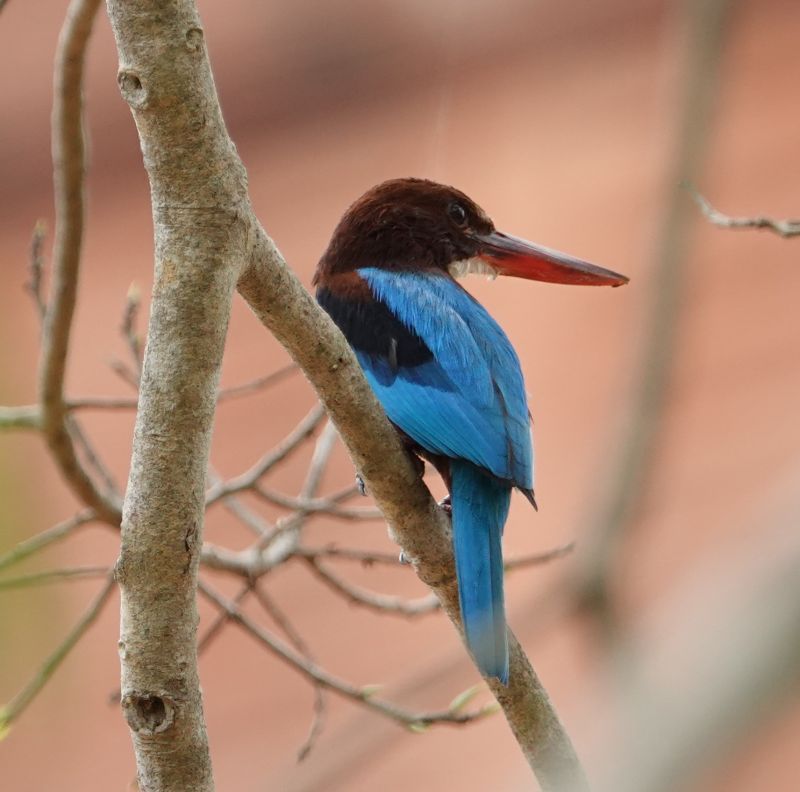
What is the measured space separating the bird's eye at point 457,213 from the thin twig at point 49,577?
3.53 ft

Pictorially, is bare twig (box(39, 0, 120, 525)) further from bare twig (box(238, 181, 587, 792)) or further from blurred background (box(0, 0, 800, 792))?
blurred background (box(0, 0, 800, 792))

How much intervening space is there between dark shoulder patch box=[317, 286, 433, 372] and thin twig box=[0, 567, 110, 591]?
66 cm

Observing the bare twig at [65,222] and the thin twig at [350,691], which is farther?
the thin twig at [350,691]

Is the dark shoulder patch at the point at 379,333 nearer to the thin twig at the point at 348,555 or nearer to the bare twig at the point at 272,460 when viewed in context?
the bare twig at the point at 272,460

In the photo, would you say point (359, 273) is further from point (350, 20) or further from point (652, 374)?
point (350, 20)

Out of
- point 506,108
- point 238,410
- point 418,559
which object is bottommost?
point 418,559

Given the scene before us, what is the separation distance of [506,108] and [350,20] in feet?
2.21

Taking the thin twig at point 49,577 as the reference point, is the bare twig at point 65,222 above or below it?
above

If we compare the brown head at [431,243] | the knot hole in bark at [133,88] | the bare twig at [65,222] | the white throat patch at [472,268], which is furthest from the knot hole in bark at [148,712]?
the white throat patch at [472,268]

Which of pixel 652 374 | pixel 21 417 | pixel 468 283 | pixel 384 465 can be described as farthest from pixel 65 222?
pixel 468 283

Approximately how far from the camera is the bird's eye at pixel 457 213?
9.94ft

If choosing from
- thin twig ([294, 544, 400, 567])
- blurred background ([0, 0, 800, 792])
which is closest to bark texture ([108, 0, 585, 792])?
thin twig ([294, 544, 400, 567])

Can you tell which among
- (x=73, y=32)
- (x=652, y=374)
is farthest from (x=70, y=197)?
(x=652, y=374)

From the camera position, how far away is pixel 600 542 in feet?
2.40
